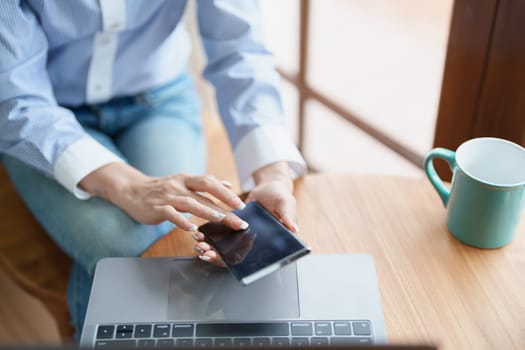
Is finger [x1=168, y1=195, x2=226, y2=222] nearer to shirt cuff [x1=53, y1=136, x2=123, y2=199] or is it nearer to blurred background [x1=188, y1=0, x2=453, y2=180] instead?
shirt cuff [x1=53, y1=136, x2=123, y2=199]

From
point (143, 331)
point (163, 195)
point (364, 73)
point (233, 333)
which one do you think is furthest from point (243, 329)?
point (364, 73)

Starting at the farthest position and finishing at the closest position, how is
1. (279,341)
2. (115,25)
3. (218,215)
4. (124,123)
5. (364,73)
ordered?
(364,73) < (124,123) < (115,25) < (218,215) < (279,341)

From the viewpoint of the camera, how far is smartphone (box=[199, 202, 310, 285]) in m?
0.64

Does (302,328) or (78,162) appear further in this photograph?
(78,162)

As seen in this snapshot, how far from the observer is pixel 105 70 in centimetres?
106

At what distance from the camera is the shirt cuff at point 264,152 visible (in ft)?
2.84

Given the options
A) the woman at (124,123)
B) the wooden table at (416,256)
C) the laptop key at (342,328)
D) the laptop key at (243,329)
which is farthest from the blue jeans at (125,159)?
the laptop key at (342,328)

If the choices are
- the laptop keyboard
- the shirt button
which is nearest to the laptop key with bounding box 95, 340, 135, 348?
the laptop keyboard

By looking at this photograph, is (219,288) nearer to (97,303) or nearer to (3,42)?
(97,303)

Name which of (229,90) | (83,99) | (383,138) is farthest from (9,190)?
(383,138)

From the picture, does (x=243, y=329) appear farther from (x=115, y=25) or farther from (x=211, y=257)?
(x=115, y=25)

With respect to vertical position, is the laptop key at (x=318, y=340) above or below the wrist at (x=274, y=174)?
below

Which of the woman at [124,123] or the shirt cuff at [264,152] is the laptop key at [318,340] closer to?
the woman at [124,123]

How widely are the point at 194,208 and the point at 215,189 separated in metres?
0.04
